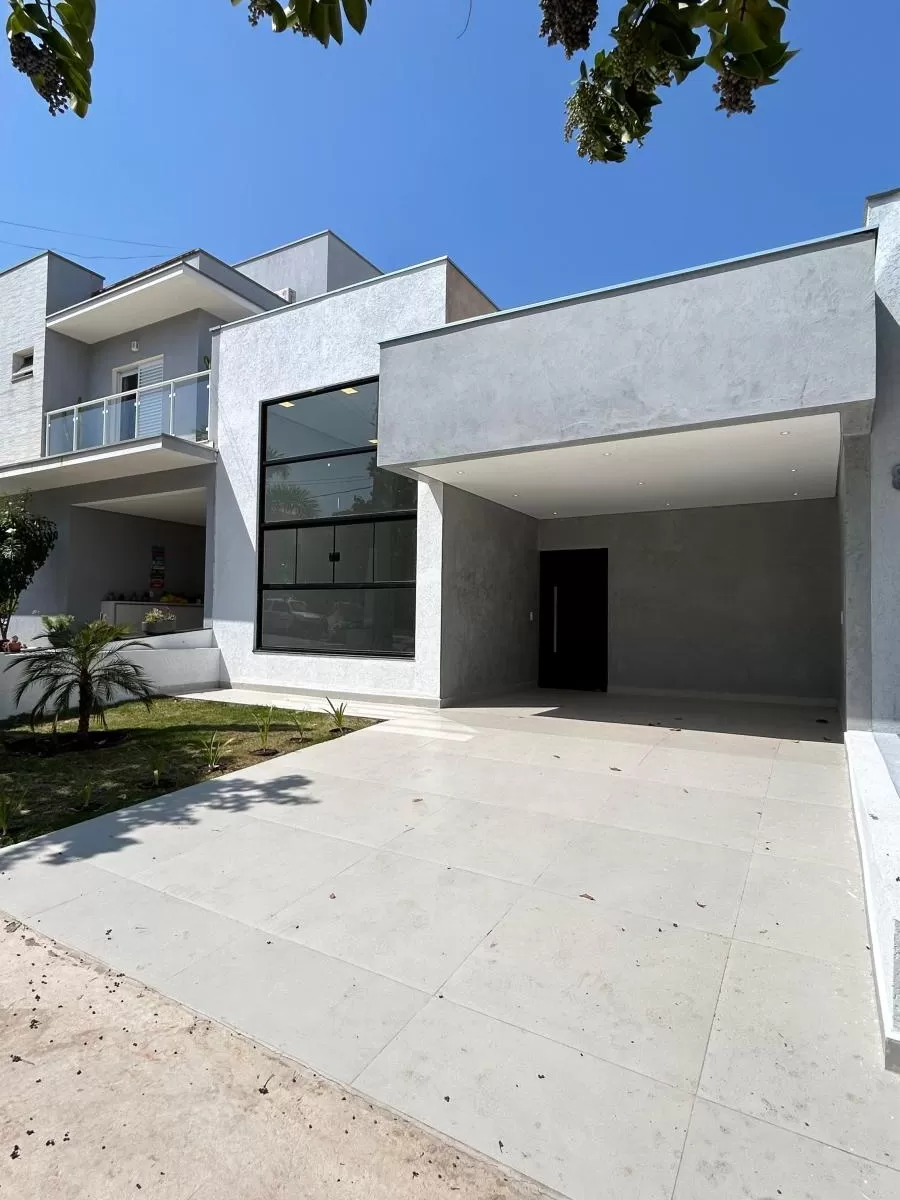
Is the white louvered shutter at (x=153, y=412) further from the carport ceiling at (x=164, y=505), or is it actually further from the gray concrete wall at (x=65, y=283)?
the gray concrete wall at (x=65, y=283)

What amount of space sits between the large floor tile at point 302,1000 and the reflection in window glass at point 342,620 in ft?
22.2

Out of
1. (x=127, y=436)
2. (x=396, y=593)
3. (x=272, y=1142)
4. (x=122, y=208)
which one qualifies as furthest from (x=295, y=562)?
(x=272, y=1142)

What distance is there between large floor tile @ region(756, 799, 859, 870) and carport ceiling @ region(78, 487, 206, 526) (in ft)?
36.0

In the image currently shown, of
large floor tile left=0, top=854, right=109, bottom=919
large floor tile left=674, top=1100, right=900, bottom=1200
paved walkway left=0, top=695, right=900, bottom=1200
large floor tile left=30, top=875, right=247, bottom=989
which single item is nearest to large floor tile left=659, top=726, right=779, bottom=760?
paved walkway left=0, top=695, right=900, bottom=1200

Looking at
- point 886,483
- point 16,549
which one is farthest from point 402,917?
point 16,549

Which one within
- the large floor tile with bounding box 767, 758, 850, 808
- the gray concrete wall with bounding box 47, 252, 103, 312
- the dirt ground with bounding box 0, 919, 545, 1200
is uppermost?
the gray concrete wall with bounding box 47, 252, 103, 312

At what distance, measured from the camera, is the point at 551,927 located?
3041 mm

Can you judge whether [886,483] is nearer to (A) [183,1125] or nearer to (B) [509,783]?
(B) [509,783]

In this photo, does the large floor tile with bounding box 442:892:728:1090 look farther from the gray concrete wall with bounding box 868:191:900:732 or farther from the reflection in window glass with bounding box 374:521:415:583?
the reflection in window glass with bounding box 374:521:415:583

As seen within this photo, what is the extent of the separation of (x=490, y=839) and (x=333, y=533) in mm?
7124

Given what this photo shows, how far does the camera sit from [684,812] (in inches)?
186

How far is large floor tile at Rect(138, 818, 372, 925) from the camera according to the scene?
3.36 metres

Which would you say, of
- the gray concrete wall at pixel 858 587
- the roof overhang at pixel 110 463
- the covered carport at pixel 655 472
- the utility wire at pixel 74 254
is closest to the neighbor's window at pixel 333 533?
the covered carport at pixel 655 472

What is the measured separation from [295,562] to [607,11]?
952 centimetres
